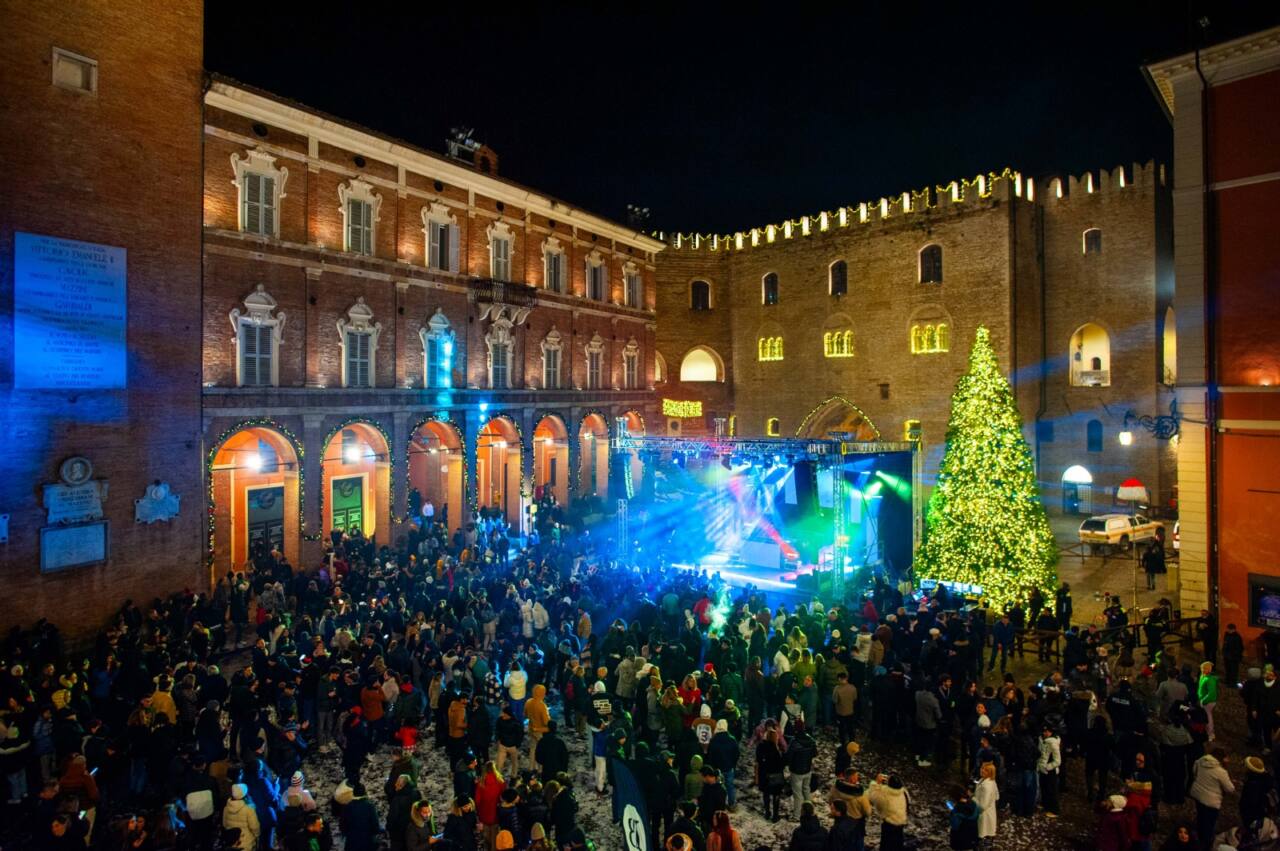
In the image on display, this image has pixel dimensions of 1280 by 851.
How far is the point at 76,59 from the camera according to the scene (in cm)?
1656

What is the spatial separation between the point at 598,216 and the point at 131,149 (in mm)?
19386

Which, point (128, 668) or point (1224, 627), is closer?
point (128, 668)

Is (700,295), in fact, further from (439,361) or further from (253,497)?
(253,497)

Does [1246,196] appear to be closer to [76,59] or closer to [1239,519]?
[1239,519]

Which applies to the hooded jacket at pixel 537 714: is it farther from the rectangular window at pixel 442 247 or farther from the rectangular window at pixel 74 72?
the rectangular window at pixel 442 247

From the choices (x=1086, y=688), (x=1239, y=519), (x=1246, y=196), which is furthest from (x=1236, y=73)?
(x=1086, y=688)

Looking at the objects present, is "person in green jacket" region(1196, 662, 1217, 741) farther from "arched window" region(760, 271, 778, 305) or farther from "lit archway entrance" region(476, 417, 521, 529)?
"arched window" region(760, 271, 778, 305)

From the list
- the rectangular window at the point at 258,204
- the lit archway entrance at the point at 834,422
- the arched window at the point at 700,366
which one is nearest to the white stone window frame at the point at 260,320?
the rectangular window at the point at 258,204

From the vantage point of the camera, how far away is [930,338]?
115ft

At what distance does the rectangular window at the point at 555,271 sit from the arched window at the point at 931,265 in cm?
1647

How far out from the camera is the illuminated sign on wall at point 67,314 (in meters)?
15.7

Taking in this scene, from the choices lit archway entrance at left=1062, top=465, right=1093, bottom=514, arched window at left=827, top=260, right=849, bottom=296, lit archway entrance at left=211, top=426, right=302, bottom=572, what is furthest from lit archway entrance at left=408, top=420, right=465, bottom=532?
lit archway entrance at left=1062, top=465, right=1093, bottom=514

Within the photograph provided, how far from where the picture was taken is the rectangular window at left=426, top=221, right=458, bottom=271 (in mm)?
26547

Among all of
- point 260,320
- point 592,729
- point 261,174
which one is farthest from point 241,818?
point 261,174
